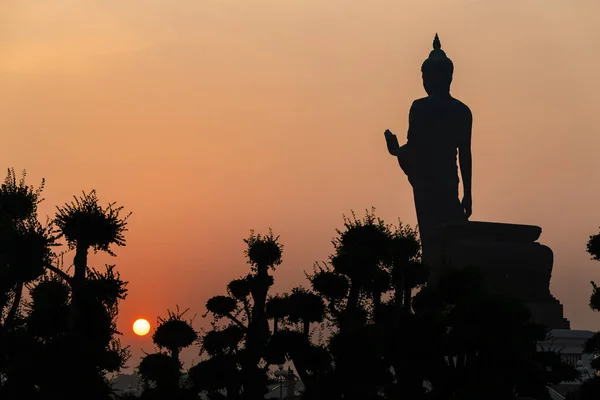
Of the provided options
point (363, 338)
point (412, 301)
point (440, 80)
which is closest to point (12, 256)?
point (363, 338)

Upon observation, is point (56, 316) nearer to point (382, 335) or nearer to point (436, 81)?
point (382, 335)

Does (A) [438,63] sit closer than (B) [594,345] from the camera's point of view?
No

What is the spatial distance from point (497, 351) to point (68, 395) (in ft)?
44.1

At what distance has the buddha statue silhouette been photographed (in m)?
81.2

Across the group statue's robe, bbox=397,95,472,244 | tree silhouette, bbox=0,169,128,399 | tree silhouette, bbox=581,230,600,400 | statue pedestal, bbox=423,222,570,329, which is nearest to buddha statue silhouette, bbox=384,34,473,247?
statue's robe, bbox=397,95,472,244

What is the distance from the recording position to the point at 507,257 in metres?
78.2

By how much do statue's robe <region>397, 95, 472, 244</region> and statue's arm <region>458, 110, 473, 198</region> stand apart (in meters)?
0.08

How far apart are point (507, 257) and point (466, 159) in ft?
28.1

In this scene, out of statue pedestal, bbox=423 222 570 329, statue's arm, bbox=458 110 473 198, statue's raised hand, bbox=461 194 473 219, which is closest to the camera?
statue pedestal, bbox=423 222 570 329

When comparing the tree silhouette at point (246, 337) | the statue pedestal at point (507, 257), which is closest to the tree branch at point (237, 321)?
the tree silhouette at point (246, 337)

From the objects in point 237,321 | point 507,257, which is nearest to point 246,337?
point 237,321

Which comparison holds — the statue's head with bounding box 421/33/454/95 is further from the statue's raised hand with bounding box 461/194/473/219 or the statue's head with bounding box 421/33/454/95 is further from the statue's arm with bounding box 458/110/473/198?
the statue's raised hand with bounding box 461/194/473/219

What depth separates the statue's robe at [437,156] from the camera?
81.2 meters

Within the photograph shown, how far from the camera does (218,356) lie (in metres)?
42.2
